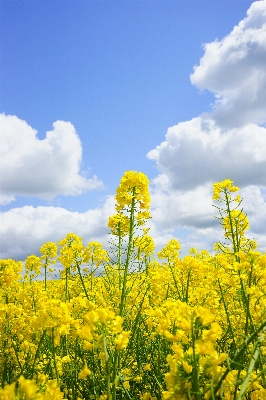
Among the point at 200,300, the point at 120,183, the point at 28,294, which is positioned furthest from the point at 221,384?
the point at 28,294

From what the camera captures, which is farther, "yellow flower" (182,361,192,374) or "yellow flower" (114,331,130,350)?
"yellow flower" (114,331,130,350)

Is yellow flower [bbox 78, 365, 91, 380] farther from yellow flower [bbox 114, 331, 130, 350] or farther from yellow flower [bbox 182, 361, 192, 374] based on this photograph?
yellow flower [bbox 182, 361, 192, 374]

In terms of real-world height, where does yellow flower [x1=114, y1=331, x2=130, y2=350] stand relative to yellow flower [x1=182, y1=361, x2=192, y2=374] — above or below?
above

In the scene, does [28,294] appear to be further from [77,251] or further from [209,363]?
[209,363]

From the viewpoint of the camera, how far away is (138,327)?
4.02m

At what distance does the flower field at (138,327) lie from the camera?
67.2 inches

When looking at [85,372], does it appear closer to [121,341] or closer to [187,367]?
[121,341]

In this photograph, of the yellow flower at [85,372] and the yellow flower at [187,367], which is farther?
the yellow flower at [85,372]

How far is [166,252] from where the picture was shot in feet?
21.2

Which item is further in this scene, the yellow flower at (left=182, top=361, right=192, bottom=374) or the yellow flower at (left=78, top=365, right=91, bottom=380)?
the yellow flower at (left=78, top=365, right=91, bottom=380)

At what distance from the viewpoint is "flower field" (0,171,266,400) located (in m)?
1.71

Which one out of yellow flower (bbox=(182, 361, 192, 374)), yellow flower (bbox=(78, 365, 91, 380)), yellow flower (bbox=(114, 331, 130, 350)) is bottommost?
yellow flower (bbox=(78, 365, 91, 380))

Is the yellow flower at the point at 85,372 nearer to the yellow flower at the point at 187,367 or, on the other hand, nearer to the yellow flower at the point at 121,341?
the yellow flower at the point at 121,341

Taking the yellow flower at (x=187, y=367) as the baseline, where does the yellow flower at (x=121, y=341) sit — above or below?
above
